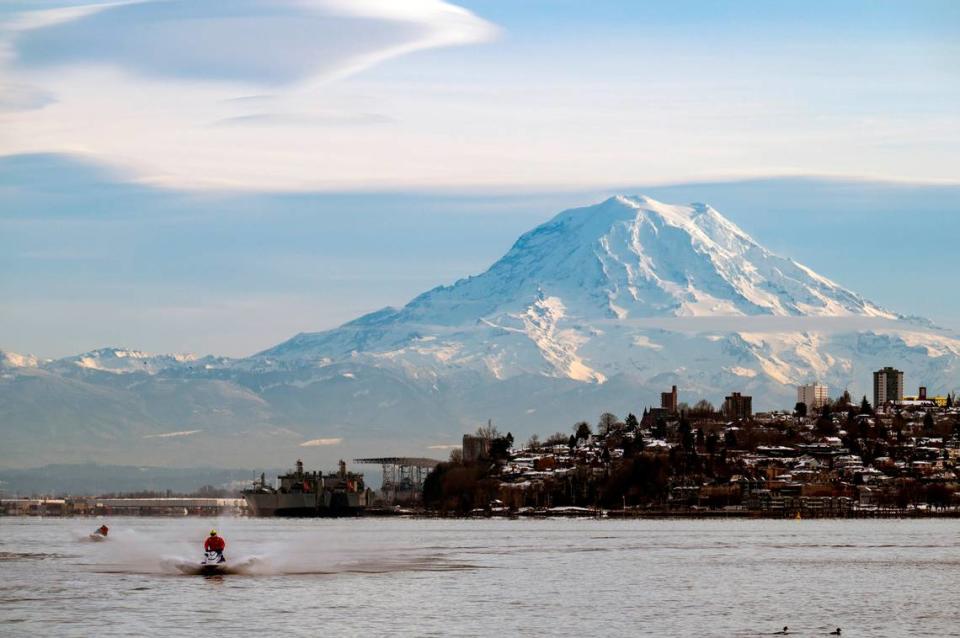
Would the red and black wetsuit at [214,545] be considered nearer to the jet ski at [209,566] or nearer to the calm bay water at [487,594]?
the jet ski at [209,566]

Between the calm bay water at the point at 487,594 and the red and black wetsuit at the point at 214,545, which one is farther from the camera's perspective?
the red and black wetsuit at the point at 214,545

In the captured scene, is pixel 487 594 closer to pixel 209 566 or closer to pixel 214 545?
pixel 209 566

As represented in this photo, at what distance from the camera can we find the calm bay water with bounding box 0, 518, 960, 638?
301 ft

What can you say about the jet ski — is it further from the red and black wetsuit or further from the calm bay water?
the calm bay water

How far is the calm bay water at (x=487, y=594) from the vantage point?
9169 cm

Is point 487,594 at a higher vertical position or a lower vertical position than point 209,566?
lower

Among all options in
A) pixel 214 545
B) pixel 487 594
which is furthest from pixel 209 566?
pixel 487 594

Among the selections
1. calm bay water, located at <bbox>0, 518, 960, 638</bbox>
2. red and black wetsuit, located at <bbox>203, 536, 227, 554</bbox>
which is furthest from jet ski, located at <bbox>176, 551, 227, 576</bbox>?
calm bay water, located at <bbox>0, 518, 960, 638</bbox>

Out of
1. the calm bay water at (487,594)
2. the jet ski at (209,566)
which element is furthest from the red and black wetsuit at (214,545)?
the calm bay water at (487,594)

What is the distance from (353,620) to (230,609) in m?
9.25

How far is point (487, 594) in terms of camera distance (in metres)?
112

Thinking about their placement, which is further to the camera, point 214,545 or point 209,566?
point 214,545

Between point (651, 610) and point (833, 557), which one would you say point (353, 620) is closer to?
point (651, 610)

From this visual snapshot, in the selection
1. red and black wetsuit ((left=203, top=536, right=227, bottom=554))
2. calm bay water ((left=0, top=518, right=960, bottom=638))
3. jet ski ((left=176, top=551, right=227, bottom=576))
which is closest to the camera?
calm bay water ((left=0, top=518, right=960, bottom=638))
